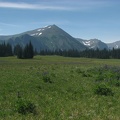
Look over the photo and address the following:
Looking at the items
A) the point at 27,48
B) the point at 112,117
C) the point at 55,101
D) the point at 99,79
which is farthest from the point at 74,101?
the point at 27,48

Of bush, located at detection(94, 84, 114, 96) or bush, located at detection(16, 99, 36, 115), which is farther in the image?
bush, located at detection(94, 84, 114, 96)

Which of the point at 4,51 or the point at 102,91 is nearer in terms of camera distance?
the point at 102,91

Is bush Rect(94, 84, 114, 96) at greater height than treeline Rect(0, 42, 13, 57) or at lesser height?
lesser

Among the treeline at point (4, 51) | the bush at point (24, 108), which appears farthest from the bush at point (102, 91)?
the treeline at point (4, 51)

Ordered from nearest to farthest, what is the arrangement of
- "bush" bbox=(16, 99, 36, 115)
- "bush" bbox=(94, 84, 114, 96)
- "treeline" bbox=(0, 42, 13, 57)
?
"bush" bbox=(16, 99, 36, 115) → "bush" bbox=(94, 84, 114, 96) → "treeline" bbox=(0, 42, 13, 57)

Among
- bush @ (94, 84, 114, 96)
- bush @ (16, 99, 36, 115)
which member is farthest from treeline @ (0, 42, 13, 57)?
bush @ (16, 99, 36, 115)

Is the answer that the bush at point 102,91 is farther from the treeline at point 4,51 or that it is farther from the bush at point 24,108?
the treeline at point 4,51

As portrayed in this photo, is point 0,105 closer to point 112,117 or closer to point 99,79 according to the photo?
point 112,117

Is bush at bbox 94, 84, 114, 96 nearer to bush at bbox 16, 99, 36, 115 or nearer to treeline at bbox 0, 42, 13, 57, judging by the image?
bush at bbox 16, 99, 36, 115

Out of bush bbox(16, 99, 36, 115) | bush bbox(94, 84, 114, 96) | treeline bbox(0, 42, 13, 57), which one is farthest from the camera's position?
treeline bbox(0, 42, 13, 57)

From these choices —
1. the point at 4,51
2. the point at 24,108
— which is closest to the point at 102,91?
the point at 24,108

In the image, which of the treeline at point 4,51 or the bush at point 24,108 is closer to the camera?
the bush at point 24,108

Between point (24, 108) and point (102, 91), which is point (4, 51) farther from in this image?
point (24, 108)

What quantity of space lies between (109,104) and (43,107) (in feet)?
12.9
